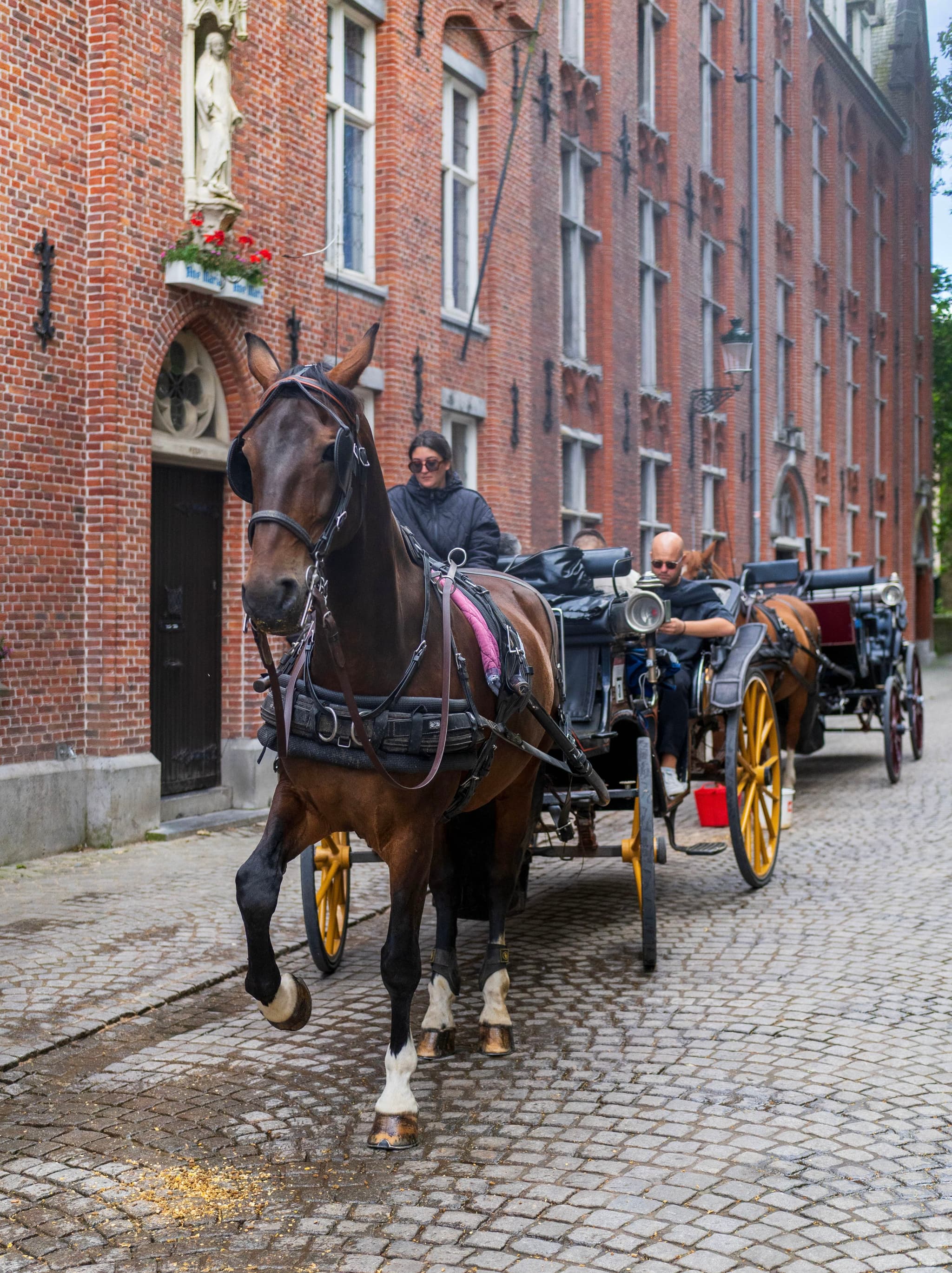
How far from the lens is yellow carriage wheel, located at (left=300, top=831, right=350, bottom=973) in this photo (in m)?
5.54

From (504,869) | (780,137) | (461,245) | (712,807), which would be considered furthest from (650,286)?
(504,869)

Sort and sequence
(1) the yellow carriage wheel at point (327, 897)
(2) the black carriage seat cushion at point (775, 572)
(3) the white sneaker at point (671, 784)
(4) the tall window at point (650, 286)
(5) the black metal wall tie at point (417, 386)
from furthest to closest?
(4) the tall window at point (650, 286) < (5) the black metal wall tie at point (417, 386) < (2) the black carriage seat cushion at point (775, 572) < (3) the white sneaker at point (671, 784) < (1) the yellow carriage wheel at point (327, 897)

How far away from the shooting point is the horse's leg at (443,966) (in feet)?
15.7

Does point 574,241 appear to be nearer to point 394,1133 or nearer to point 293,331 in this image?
point 293,331

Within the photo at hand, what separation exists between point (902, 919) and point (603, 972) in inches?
70.7

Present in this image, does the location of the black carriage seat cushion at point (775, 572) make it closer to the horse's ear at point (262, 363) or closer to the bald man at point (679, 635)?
the bald man at point (679, 635)

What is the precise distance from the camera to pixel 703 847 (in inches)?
282

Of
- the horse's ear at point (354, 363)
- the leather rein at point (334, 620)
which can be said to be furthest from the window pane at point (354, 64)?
the horse's ear at point (354, 363)

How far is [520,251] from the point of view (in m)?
16.0

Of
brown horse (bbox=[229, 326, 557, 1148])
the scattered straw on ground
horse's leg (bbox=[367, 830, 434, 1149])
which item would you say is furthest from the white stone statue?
the scattered straw on ground

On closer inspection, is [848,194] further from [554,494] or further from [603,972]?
[603,972]

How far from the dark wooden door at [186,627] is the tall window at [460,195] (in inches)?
198

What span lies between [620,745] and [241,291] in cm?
536

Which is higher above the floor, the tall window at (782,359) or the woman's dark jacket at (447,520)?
the tall window at (782,359)
